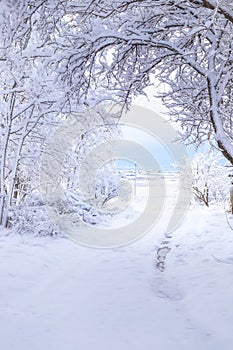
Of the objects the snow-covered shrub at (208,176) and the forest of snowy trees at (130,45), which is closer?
the forest of snowy trees at (130,45)

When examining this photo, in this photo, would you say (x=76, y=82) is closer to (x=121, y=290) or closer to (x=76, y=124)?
(x=121, y=290)

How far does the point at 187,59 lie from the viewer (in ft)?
14.7

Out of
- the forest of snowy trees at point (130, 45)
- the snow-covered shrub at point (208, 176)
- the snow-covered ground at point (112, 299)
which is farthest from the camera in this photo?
the snow-covered shrub at point (208, 176)

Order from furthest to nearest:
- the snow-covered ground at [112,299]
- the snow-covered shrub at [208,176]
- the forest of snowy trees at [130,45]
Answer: the snow-covered shrub at [208,176] → the forest of snowy trees at [130,45] → the snow-covered ground at [112,299]

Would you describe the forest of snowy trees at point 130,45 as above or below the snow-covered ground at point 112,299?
above

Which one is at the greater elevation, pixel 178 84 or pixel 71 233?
pixel 178 84

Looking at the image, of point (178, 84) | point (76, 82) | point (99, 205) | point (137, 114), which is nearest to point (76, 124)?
point (137, 114)

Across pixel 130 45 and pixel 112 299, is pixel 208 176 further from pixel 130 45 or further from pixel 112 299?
pixel 112 299

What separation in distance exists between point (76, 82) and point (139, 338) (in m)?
3.28

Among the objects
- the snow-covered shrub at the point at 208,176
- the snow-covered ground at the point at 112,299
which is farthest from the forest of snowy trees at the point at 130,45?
the snow-covered shrub at the point at 208,176

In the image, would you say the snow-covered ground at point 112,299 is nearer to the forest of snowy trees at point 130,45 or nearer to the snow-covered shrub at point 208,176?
the forest of snowy trees at point 130,45

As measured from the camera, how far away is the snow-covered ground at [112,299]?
10.2 feet

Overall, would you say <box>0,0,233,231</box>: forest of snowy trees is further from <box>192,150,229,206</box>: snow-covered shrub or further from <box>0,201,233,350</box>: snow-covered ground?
<box>192,150,229,206</box>: snow-covered shrub

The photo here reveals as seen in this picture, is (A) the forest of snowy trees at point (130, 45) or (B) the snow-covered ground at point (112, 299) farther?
(A) the forest of snowy trees at point (130, 45)
